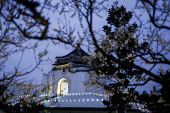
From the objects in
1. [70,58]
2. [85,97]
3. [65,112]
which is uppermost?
[70,58]

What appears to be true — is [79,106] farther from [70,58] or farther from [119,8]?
[119,8]

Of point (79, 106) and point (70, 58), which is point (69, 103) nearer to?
point (79, 106)

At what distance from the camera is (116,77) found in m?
10.2

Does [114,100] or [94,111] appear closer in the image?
[114,100]

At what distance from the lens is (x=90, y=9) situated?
3.96 metres

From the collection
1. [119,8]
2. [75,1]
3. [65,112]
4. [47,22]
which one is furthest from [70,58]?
[47,22]

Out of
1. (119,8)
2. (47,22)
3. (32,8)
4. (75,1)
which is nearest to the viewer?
(32,8)

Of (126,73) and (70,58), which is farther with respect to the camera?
(70,58)

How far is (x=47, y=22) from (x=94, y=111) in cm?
1639

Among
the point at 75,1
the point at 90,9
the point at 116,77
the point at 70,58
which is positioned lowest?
the point at 116,77

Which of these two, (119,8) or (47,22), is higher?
(119,8)

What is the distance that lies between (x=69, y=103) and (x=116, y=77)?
1245 cm

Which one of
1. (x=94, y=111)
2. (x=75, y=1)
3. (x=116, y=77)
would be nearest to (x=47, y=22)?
(x=75, y=1)

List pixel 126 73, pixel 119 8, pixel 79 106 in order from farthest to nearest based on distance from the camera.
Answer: pixel 79 106 < pixel 119 8 < pixel 126 73
